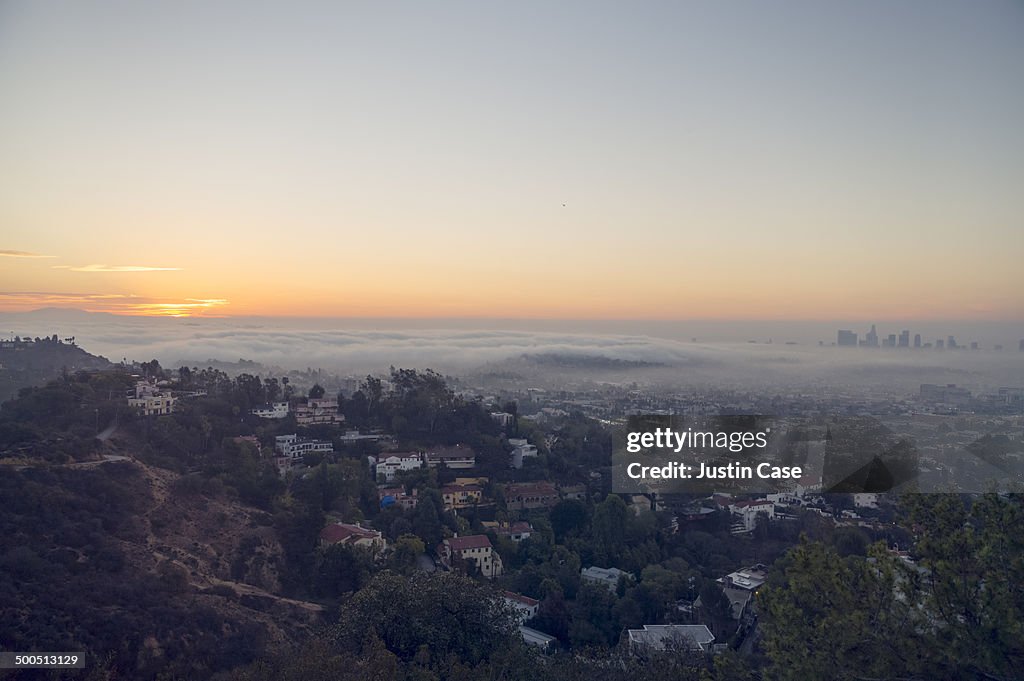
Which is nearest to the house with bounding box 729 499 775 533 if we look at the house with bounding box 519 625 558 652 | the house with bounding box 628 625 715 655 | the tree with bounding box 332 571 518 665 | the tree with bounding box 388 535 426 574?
the house with bounding box 628 625 715 655

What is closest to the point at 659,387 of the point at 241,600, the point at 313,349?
the point at 313,349

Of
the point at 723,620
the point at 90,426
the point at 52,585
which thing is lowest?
the point at 723,620

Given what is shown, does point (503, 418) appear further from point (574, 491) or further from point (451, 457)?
point (574, 491)

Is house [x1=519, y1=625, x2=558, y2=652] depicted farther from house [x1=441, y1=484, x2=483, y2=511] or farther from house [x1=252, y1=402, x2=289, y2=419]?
house [x1=252, y1=402, x2=289, y2=419]

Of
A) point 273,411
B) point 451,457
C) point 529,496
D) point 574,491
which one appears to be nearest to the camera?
point 529,496

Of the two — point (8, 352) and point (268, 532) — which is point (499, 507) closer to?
point (268, 532)

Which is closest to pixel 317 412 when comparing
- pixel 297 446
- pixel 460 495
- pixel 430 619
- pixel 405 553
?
pixel 297 446

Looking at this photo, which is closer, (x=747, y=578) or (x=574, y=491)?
(x=747, y=578)

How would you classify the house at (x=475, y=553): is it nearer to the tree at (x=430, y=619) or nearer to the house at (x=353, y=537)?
the house at (x=353, y=537)
